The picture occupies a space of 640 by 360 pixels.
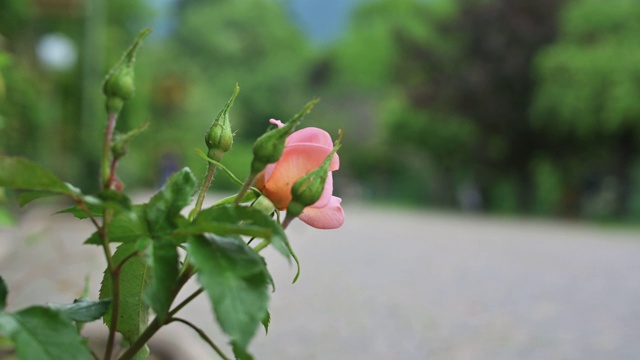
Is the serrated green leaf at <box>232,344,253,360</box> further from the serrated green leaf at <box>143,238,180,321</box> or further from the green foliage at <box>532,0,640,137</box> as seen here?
the green foliage at <box>532,0,640,137</box>

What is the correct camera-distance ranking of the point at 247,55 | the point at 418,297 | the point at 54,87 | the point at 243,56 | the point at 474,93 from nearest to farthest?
1. the point at 418,297
2. the point at 54,87
3. the point at 474,93
4. the point at 243,56
5. the point at 247,55

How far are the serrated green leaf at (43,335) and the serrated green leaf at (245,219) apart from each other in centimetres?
11

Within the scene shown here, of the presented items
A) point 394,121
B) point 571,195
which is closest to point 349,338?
point 571,195

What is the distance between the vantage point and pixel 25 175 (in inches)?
23.3

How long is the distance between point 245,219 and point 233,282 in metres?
0.06

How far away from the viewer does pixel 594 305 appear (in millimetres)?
6742

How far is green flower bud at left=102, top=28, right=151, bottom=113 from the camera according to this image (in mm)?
618

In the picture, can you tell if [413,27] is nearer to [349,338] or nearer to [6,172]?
[349,338]

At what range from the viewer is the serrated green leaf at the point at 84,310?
2.32ft

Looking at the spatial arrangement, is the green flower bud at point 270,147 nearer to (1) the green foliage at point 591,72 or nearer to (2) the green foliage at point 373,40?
(1) the green foliage at point 591,72

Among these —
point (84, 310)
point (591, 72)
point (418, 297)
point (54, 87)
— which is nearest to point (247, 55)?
point (591, 72)

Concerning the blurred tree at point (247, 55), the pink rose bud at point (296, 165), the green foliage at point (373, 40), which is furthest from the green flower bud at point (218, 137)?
the blurred tree at point (247, 55)

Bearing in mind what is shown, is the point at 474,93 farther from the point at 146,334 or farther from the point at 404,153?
the point at 146,334

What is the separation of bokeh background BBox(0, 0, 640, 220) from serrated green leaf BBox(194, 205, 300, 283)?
1000 centimetres
